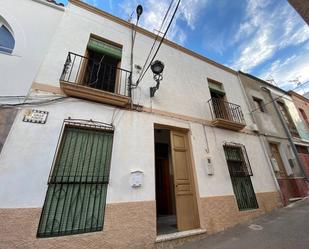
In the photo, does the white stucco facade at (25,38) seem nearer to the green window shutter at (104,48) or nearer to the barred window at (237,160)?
the green window shutter at (104,48)

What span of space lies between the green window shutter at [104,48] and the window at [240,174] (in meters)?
4.77

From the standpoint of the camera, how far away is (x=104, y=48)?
462 cm

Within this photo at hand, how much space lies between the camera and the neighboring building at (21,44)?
2897mm

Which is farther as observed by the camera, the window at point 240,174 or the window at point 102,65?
the window at point 240,174

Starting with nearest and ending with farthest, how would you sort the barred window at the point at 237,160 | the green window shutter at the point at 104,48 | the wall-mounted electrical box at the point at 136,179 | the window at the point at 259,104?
the wall-mounted electrical box at the point at 136,179
the green window shutter at the point at 104,48
the barred window at the point at 237,160
the window at the point at 259,104

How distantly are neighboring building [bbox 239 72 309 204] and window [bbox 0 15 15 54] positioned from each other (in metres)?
8.69

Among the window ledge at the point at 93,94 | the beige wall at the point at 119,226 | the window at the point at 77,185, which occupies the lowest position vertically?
the beige wall at the point at 119,226

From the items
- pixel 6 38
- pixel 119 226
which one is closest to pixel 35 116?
pixel 6 38

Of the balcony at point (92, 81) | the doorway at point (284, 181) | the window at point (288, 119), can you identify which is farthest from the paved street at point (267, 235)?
the window at point (288, 119)

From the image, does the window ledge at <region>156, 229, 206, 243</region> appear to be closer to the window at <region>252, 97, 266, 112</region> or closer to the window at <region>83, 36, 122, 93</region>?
the window at <region>83, 36, 122, 93</region>

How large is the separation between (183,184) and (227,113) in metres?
3.73

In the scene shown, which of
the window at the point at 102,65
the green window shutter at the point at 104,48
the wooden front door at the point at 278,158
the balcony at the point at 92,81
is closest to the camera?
the balcony at the point at 92,81

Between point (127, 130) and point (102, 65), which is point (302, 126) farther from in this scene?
point (102, 65)

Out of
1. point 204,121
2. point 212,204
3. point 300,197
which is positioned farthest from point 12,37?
point 300,197
